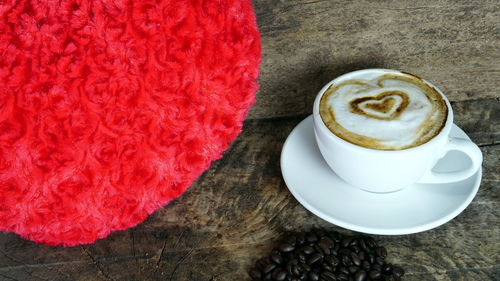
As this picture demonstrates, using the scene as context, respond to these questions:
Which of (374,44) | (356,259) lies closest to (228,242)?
(356,259)

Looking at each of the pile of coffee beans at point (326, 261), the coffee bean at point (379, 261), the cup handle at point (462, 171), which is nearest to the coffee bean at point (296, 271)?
the pile of coffee beans at point (326, 261)

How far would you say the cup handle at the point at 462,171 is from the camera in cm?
66

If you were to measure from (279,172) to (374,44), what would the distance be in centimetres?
27

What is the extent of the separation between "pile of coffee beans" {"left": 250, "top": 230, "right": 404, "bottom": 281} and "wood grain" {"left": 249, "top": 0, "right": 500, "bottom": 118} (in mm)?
310

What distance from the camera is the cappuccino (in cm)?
64

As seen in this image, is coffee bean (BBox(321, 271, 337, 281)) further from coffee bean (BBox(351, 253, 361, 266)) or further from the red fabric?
the red fabric

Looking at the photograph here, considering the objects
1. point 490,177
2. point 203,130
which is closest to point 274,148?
point 203,130

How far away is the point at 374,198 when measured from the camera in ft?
2.28

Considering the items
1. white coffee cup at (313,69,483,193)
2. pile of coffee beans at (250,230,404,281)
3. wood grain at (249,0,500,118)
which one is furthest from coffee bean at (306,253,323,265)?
wood grain at (249,0,500,118)

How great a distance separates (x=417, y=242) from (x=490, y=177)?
0.60 feet

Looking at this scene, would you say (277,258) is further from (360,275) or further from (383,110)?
(383,110)

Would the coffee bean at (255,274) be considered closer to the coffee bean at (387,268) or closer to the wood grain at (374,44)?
the coffee bean at (387,268)

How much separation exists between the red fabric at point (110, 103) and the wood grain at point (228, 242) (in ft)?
0.14

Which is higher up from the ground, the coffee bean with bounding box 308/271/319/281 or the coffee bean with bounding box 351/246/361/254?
the coffee bean with bounding box 308/271/319/281
